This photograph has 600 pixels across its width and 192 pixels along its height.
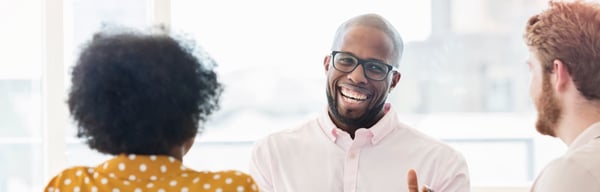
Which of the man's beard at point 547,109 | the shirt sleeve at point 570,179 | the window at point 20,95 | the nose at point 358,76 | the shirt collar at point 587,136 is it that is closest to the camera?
the shirt sleeve at point 570,179

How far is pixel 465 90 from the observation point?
3.71 metres

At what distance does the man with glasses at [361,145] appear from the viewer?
2.24 metres

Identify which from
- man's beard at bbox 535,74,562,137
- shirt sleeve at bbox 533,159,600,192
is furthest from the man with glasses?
shirt sleeve at bbox 533,159,600,192

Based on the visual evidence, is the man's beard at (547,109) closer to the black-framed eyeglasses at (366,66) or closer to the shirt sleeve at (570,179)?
the shirt sleeve at (570,179)

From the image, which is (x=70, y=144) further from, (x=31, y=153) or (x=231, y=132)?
(x=231, y=132)

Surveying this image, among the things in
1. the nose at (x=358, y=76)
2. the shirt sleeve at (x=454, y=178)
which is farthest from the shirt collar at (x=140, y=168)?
the shirt sleeve at (x=454, y=178)

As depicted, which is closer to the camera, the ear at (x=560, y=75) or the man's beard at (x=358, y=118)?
the ear at (x=560, y=75)

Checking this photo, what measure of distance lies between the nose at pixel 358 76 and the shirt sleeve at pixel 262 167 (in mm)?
339

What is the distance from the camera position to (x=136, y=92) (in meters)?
1.34

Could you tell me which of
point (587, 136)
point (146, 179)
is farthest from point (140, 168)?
point (587, 136)

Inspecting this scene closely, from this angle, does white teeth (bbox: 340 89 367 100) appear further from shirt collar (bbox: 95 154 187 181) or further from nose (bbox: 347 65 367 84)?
shirt collar (bbox: 95 154 187 181)

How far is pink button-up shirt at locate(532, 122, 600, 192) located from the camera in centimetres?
154

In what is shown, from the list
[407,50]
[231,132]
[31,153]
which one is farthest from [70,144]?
[407,50]

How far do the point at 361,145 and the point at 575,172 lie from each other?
2.71 ft
